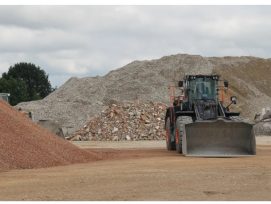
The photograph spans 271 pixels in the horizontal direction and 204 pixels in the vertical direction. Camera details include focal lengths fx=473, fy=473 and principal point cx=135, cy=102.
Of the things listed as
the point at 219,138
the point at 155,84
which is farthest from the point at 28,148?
the point at 155,84

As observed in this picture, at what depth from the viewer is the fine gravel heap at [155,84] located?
43241mm

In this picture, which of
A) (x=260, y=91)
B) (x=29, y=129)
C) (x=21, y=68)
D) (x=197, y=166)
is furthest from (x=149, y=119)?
(x=21, y=68)

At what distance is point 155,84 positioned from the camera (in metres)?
50.5

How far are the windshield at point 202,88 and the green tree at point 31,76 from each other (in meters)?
53.8

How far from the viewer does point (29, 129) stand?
13.8 metres

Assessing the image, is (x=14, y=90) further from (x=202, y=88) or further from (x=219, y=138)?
(x=219, y=138)

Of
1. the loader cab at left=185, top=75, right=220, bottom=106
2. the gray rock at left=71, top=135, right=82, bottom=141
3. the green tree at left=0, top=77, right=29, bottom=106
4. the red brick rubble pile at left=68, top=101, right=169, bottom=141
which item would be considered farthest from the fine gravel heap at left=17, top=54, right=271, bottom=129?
the loader cab at left=185, top=75, right=220, bottom=106

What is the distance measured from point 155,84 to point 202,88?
112 ft

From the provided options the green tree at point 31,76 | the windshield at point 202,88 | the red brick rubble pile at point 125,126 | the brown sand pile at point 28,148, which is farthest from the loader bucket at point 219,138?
the green tree at point 31,76

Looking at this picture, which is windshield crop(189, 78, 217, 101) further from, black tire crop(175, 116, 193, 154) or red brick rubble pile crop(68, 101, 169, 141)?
red brick rubble pile crop(68, 101, 169, 141)

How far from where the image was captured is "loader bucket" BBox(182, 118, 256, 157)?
13.9 meters

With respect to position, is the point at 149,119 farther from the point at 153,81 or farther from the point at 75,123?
the point at 153,81

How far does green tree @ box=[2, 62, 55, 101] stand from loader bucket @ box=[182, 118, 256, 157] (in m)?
56.1

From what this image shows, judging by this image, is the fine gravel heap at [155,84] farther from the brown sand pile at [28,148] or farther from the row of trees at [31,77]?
the brown sand pile at [28,148]
